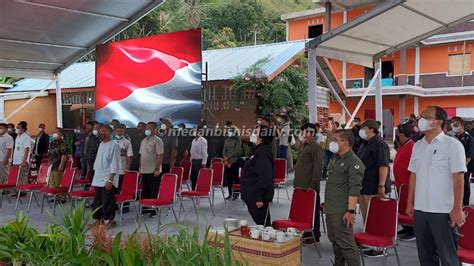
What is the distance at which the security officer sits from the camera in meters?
4.29

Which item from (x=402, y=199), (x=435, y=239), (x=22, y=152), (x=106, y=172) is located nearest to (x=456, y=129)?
(x=402, y=199)

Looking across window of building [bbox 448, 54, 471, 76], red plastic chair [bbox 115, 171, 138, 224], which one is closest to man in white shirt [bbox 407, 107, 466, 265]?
red plastic chair [bbox 115, 171, 138, 224]

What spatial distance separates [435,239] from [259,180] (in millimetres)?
2283

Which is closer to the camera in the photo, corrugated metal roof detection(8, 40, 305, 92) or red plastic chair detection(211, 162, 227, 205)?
red plastic chair detection(211, 162, 227, 205)

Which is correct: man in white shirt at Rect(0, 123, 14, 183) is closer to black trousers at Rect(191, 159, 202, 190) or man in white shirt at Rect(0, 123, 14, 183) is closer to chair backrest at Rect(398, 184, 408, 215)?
black trousers at Rect(191, 159, 202, 190)

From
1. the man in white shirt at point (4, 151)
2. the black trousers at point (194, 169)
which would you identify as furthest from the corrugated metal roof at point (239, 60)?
the black trousers at point (194, 169)

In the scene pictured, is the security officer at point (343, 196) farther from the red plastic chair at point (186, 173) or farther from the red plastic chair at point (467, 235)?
the red plastic chair at point (186, 173)

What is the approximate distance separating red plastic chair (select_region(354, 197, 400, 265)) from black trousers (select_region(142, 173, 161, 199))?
13.9 ft

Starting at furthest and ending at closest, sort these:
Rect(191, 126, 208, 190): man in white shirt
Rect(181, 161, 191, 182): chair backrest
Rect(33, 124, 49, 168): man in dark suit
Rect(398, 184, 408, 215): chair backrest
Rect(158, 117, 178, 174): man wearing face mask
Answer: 1. Rect(33, 124, 49, 168): man in dark suit
2. Rect(181, 161, 191, 182): chair backrest
3. Rect(191, 126, 208, 190): man in white shirt
4. Rect(158, 117, 178, 174): man wearing face mask
5. Rect(398, 184, 408, 215): chair backrest

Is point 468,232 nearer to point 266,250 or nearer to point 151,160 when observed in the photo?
point 266,250

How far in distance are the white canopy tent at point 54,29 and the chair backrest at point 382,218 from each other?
24.1 ft

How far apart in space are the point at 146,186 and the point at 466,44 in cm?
2082

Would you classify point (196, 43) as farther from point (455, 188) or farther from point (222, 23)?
point (222, 23)

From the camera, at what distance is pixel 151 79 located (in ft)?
40.5
